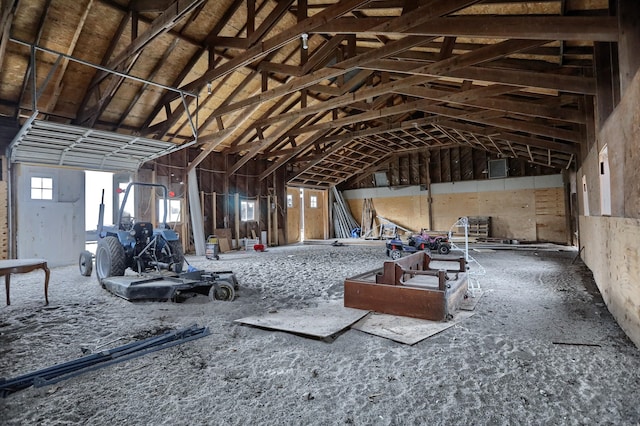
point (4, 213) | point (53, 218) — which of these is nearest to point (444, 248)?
point (53, 218)

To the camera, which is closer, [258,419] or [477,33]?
[258,419]

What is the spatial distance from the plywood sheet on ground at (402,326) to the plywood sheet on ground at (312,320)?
0.50ft

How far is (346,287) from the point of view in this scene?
4.26 m

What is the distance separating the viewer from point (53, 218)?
8219 millimetres

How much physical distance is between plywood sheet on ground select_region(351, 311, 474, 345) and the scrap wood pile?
14.1 metres

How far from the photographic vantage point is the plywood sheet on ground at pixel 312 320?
3336 millimetres

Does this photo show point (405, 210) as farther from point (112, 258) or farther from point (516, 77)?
point (112, 258)

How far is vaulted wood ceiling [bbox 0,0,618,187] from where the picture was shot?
4.48 m

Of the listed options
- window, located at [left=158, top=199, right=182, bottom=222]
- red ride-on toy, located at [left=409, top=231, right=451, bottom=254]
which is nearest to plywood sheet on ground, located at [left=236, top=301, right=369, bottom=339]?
red ride-on toy, located at [left=409, top=231, right=451, bottom=254]

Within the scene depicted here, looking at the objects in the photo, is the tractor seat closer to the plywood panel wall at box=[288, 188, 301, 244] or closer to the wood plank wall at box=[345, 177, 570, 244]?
the plywood panel wall at box=[288, 188, 301, 244]

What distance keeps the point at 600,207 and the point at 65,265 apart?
11306 mm

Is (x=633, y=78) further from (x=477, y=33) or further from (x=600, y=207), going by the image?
(x=600, y=207)

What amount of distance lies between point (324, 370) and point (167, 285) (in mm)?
2867

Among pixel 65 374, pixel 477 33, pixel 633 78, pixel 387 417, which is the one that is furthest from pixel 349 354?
pixel 477 33
